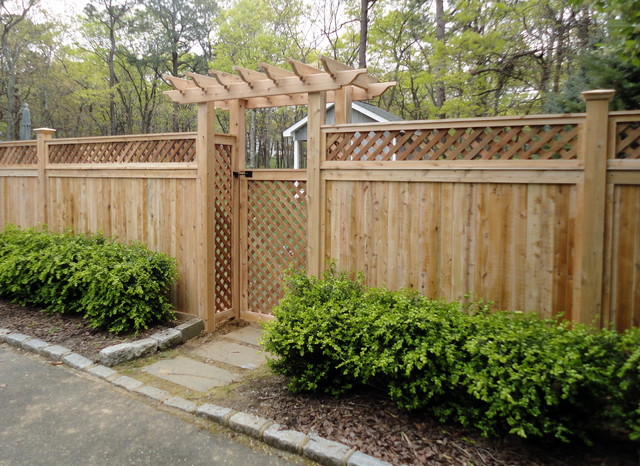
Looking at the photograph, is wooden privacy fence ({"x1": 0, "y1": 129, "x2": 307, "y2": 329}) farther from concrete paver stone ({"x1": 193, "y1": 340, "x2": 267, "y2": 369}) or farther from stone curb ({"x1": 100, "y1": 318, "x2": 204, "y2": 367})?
concrete paver stone ({"x1": 193, "y1": 340, "x2": 267, "y2": 369})

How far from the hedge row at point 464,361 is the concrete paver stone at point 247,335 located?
1407mm

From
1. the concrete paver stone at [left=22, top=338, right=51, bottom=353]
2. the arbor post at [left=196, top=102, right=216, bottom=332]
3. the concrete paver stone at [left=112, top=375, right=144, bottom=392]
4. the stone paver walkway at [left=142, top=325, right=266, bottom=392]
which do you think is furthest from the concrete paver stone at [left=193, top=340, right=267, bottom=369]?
the concrete paver stone at [left=22, top=338, right=51, bottom=353]

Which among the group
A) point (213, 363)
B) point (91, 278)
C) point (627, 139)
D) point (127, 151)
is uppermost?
point (127, 151)

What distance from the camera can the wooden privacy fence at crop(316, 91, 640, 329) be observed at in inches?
105

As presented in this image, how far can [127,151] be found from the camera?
507cm

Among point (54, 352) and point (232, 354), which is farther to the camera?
point (232, 354)

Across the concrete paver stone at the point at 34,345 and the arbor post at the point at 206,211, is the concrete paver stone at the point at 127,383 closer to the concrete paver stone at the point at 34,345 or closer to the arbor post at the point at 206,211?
the concrete paver stone at the point at 34,345

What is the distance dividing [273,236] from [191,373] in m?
1.62

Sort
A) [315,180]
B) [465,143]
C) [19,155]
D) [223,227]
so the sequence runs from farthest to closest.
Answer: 1. [19,155]
2. [223,227]
3. [315,180]
4. [465,143]

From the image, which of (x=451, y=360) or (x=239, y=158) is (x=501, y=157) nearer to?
(x=451, y=360)

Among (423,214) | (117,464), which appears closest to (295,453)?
(117,464)

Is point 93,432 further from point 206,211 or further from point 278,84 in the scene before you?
point 278,84

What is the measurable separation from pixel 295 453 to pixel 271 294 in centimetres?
243

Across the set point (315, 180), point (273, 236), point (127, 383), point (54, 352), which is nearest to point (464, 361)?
point (315, 180)
